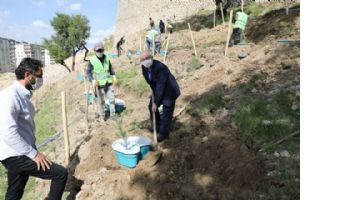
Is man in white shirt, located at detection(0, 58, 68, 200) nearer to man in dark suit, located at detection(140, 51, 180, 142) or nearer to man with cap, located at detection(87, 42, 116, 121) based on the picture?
man in dark suit, located at detection(140, 51, 180, 142)

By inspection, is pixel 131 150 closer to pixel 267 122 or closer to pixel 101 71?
pixel 267 122

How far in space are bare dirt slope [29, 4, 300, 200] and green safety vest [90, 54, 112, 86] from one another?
0.86 metres

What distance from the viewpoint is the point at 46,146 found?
7.74 meters

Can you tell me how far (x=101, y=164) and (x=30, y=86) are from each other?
201 centimetres

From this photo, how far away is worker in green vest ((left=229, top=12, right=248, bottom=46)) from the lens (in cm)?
1019

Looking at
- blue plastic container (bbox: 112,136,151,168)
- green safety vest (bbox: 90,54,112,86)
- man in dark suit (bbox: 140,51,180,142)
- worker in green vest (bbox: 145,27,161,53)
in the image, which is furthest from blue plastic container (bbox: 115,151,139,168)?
worker in green vest (bbox: 145,27,161,53)

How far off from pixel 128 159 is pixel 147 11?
103 feet

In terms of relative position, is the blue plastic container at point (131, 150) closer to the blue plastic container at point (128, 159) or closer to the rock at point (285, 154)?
the blue plastic container at point (128, 159)

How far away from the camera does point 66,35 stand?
128ft

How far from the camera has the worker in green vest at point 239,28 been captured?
10188 millimetres

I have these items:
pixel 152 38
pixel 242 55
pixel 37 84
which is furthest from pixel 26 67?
pixel 152 38

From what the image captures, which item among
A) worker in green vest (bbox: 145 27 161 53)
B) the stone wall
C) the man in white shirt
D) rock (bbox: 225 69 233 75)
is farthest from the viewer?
the stone wall

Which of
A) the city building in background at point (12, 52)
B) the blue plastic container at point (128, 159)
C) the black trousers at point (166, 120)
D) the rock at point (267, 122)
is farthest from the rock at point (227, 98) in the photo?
the city building in background at point (12, 52)

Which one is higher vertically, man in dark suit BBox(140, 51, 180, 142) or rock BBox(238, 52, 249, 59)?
rock BBox(238, 52, 249, 59)
